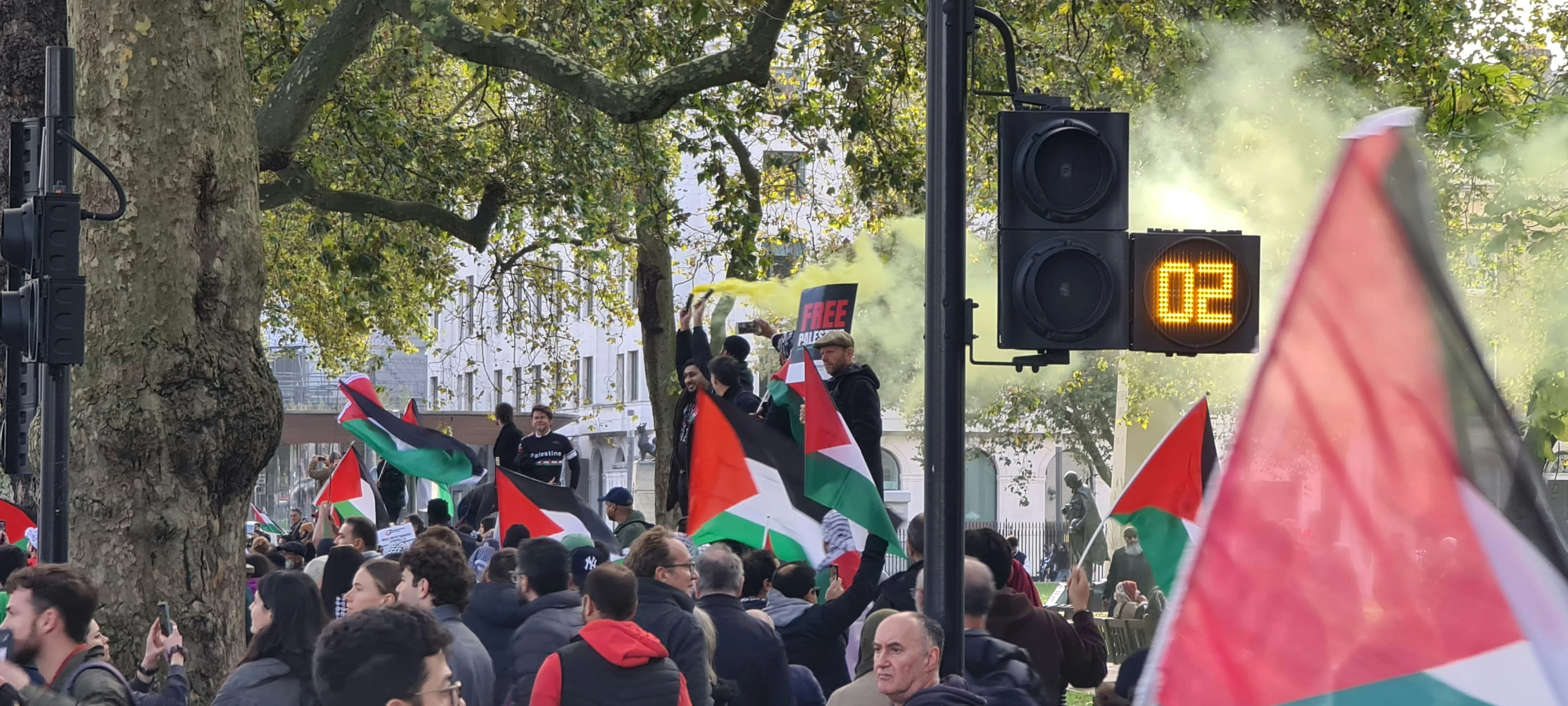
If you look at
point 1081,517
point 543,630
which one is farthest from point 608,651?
point 1081,517

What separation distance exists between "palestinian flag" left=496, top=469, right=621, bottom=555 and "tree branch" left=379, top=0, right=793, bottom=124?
248 centimetres

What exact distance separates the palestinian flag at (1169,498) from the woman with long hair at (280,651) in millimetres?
3514

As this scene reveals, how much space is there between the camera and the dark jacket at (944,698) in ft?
16.3

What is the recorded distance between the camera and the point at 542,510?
11.2 meters

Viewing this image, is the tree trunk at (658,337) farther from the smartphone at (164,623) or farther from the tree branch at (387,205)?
the smartphone at (164,623)

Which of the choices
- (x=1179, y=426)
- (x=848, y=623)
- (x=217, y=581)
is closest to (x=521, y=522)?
(x=217, y=581)

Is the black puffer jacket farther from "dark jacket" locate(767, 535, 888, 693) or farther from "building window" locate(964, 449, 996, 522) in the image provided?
"building window" locate(964, 449, 996, 522)

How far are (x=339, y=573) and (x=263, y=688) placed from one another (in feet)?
8.56

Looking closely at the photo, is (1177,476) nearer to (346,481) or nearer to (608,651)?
(608,651)

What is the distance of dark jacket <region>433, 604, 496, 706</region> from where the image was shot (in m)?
5.79

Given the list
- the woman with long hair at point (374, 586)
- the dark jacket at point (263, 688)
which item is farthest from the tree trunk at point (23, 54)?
the dark jacket at point (263, 688)

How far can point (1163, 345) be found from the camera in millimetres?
5945

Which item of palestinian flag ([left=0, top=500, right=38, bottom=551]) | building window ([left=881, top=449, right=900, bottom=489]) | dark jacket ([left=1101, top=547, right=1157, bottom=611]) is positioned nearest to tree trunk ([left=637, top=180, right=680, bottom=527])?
dark jacket ([left=1101, top=547, right=1157, bottom=611])

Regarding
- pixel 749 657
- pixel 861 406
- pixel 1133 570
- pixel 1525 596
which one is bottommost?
pixel 1133 570
